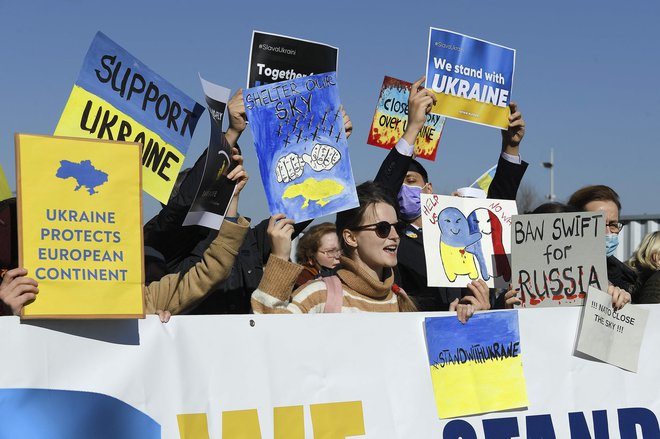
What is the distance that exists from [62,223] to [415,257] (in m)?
2.21

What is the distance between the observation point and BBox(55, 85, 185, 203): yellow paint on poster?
3854mm

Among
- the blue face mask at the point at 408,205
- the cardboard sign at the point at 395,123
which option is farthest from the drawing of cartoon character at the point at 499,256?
the cardboard sign at the point at 395,123

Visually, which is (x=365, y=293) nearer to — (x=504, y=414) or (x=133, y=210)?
(x=504, y=414)

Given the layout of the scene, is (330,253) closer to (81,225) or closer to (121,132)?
(121,132)

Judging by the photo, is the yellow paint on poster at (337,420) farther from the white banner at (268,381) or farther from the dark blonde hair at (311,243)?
the dark blonde hair at (311,243)

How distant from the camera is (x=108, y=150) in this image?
3309mm

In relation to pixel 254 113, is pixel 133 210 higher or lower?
lower

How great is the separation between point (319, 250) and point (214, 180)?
5.77 ft

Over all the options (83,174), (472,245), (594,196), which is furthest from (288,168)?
(594,196)

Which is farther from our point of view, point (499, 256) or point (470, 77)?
point (470, 77)

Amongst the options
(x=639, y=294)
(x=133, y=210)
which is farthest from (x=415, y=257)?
(x=133, y=210)

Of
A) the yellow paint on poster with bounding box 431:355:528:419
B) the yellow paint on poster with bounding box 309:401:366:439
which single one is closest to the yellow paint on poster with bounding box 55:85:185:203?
the yellow paint on poster with bounding box 309:401:366:439

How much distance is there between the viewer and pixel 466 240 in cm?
446

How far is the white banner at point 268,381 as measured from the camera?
328 centimetres
